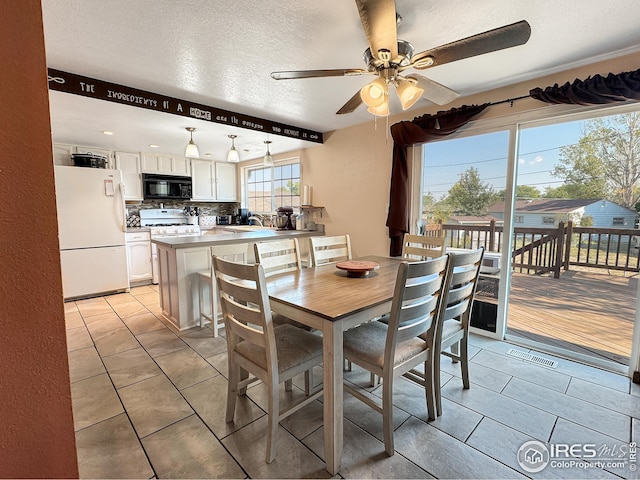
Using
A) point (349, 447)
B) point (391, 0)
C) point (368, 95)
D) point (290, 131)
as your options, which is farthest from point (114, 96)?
point (349, 447)

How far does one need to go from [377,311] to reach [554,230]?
6.80 ft

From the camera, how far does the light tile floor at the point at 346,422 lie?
4.63 ft

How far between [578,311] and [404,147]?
7.36 ft

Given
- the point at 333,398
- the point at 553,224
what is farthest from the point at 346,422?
the point at 553,224

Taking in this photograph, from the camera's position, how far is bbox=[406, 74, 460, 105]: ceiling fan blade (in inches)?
67.8

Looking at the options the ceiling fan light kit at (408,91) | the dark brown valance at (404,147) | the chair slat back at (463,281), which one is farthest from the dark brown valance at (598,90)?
the chair slat back at (463,281)

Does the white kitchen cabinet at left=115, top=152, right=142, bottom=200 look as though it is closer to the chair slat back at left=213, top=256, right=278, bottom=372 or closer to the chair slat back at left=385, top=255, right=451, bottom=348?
the chair slat back at left=213, top=256, right=278, bottom=372

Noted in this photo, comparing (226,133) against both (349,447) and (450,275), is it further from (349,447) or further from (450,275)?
(349,447)

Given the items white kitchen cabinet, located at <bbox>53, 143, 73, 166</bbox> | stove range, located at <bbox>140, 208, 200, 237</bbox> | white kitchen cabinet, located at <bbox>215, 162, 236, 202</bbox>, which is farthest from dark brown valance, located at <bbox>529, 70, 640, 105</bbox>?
white kitchen cabinet, located at <bbox>53, 143, 73, 166</bbox>

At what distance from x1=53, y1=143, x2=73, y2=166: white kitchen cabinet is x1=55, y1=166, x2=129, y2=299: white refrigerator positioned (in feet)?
2.14

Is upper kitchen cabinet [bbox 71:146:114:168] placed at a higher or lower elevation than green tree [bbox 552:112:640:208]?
higher

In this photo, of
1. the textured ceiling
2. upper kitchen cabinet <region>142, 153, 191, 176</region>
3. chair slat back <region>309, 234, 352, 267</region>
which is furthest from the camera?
upper kitchen cabinet <region>142, 153, 191, 176</region>

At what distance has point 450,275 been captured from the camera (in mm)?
1615

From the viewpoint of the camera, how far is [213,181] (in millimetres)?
5750
